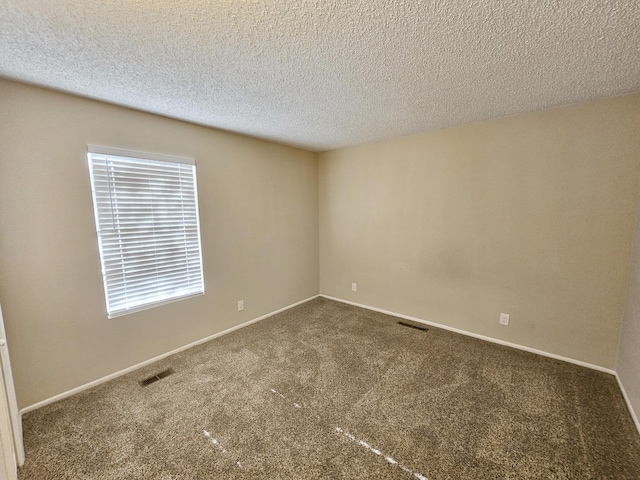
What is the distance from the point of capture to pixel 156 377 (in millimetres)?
2252

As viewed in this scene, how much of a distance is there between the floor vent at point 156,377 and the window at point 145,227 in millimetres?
611

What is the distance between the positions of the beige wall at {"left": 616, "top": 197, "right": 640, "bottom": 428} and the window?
144 inches

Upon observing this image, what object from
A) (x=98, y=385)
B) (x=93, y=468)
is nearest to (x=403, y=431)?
(x=93, y=468)

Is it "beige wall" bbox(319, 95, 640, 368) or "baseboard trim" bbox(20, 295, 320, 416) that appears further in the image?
"beige wall" bbox(319, 95, 640, 368)

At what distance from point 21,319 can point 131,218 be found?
0.98 metres

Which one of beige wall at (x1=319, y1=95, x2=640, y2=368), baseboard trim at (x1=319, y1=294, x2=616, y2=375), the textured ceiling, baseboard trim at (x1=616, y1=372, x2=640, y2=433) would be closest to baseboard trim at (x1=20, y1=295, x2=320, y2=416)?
baseboard trim at (x1=319, y1=294, x2=616, y2=375)

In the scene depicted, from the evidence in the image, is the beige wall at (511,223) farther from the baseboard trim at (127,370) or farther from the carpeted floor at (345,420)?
the baseboard trim at (127,370)

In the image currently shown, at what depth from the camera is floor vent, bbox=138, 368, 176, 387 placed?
2.17 meters

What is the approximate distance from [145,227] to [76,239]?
0.47 metres

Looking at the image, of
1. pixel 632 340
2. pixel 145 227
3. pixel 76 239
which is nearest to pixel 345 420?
pixel 632 340

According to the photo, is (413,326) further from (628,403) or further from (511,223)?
(628,403)

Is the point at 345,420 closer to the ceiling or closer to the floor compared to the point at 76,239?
closer to the floor

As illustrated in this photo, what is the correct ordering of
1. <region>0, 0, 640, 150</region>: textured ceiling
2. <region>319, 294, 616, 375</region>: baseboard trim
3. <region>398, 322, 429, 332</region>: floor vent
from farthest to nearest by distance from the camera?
<region>398, 322, 429, 332</region>: floor vent, <region>319, 294, 616, 375</region>: baseboard trim, <region>0, 0, 640, 150</region>: textured ceiling

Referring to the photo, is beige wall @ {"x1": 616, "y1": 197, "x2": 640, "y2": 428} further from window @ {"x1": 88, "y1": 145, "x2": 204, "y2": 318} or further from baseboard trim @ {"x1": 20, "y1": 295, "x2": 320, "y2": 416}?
window @ {"x1": 88, "y1": 145, "x2": 204, "y2": 318}
